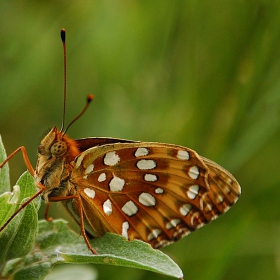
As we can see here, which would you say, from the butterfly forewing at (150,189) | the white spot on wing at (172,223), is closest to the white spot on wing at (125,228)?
the butterfly forewing at (150,189)

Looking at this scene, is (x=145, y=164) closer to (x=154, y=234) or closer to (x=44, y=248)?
(x=154, y=234)

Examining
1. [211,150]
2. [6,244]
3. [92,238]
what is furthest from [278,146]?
[6,244]

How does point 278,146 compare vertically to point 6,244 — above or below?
above

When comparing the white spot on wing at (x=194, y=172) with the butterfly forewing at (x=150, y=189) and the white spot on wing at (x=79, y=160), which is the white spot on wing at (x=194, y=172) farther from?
the white spot on wing at (x=79, y=160)

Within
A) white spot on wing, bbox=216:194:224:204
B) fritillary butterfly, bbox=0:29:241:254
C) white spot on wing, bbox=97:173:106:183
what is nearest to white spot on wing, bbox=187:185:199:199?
fritillary butterfly, bbox=0:29:241:254

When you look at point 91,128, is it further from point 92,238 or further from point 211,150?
point 92,238

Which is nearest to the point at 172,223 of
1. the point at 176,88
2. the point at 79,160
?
the point at 79,160
